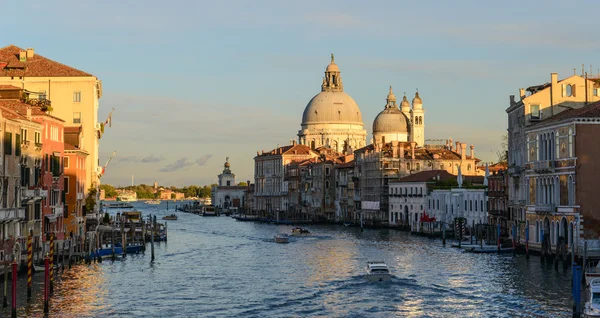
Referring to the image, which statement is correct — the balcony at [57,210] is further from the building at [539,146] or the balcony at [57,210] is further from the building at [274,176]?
the building at [274,176]

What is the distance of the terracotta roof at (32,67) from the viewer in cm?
5325

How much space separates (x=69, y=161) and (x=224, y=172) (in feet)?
454

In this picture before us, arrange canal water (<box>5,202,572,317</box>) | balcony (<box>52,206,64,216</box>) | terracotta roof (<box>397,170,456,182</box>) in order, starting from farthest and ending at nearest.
A: terracotta roof (<box>397,170,456,182</box>) → balcony (<box>52,206,64,216</box>) → canal water (<box>5,202,572,317</box>)

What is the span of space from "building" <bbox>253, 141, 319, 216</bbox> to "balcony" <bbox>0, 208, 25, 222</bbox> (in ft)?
296

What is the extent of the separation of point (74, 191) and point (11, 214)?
1466 centimetres

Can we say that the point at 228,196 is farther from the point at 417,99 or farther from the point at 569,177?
the point at 569,177

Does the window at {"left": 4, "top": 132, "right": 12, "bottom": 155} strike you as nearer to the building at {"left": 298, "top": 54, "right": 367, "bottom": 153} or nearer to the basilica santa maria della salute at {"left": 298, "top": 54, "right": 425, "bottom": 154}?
the basilica santa maria della salute at {"left": 298, "top": 54, "right": 425, "bottom": 154}

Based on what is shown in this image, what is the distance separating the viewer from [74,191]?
4866 centimetres

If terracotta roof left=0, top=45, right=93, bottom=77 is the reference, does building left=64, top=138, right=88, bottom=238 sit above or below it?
below

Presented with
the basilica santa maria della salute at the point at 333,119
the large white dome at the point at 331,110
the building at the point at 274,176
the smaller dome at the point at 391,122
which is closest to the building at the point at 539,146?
the smaller dome at the point at 391,122

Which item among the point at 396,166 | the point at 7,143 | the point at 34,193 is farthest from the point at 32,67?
the point at 396,166

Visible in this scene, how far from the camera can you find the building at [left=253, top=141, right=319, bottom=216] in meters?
130

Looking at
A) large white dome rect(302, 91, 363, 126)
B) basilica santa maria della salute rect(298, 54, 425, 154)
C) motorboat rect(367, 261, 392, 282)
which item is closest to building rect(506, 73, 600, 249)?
motorboat rect(367, 261, 392, 282)

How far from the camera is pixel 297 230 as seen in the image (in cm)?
7594
